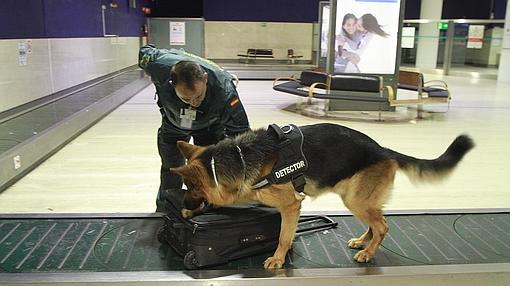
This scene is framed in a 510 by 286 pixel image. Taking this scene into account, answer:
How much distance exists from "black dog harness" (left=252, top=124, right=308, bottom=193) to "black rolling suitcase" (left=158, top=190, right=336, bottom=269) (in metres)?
0.32

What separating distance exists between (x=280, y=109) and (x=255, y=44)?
9111 millimetres

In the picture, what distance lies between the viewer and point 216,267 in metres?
2.63

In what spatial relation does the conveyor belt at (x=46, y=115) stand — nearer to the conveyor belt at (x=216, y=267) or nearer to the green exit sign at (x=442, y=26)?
the conveyor belt at (x=216, y=267)

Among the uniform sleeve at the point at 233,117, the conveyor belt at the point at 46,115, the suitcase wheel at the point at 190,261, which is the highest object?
the uniform sleeve at the point at 233,117

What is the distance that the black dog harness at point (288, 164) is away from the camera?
8.05 ft

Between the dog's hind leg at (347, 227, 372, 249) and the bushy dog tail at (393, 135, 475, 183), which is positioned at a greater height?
the bushy dog tail at (393, 135, 475, 183)

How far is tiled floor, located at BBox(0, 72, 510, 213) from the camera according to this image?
406 centimetres

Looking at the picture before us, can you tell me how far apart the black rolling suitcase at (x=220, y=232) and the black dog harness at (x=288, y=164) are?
0.32 meters

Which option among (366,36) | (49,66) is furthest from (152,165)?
(366,36)

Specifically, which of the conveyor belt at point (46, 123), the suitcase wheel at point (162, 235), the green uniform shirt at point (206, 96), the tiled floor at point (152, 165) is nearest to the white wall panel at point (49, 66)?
the conveyor belt at point (46, 123)

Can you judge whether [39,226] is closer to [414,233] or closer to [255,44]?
[414,233]

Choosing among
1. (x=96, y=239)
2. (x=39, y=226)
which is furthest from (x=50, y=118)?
(x=96, y=239)

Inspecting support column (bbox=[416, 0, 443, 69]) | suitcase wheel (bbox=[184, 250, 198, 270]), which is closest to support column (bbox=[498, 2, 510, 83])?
support column (bbox=[416, 0, 443, 69])

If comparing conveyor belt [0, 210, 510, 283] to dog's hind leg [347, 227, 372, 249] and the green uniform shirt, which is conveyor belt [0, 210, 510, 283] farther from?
the green uniform shirt
